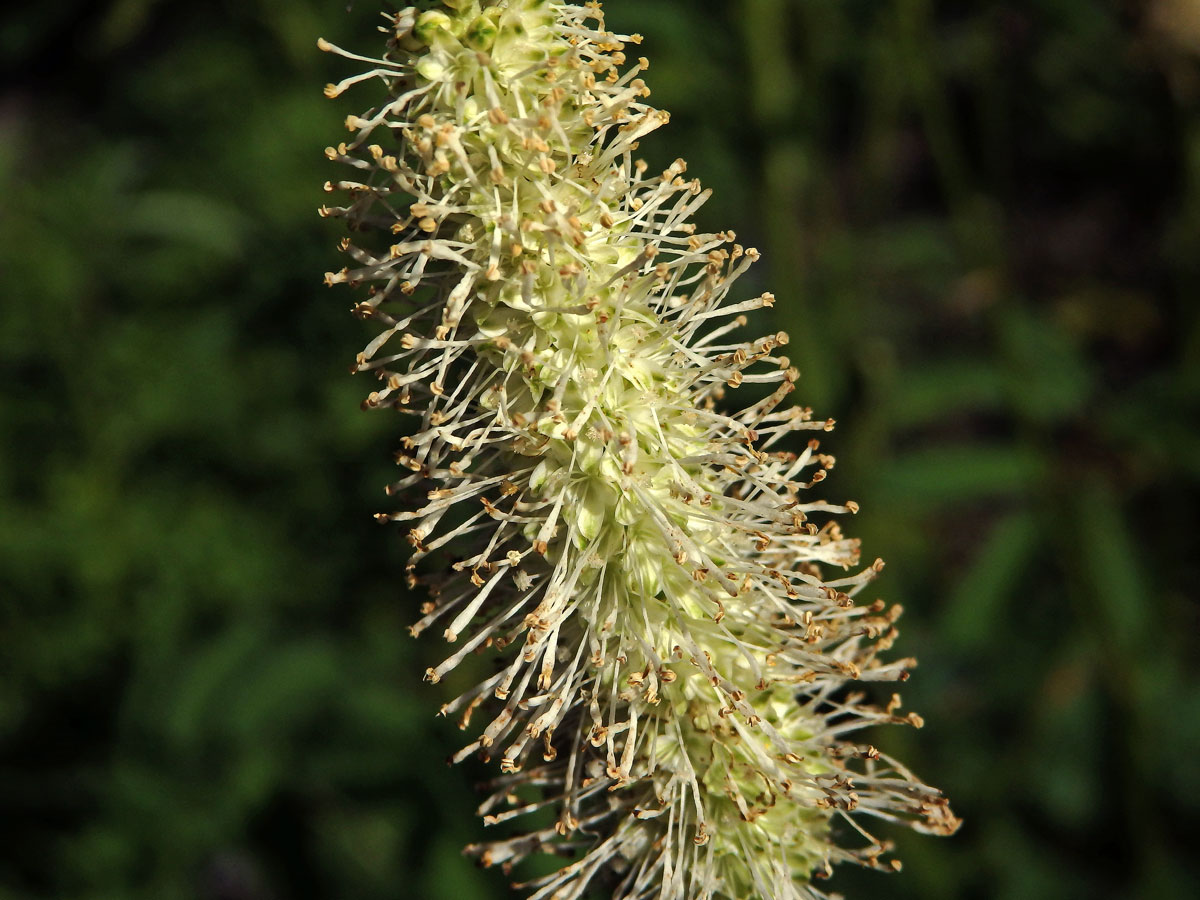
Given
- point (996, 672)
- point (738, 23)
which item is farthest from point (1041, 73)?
point (996, 672)

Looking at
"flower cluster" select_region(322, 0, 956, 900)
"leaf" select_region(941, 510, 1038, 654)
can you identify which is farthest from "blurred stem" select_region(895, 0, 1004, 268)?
"flower cluster" select_region(322, 0, 956, 900)

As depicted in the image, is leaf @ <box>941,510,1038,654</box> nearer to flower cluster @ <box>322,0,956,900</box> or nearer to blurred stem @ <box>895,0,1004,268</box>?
blurred stem @ <box>895,0,1004,268</box>

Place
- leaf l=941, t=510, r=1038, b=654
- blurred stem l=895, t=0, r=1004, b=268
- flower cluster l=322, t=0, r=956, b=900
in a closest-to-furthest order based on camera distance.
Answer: flower cluster l=322, t=0, r=956, b=900, blurred stem l=895, t=0, r=1004, b=268, leaf l=941, t=510, r=1038, b=654

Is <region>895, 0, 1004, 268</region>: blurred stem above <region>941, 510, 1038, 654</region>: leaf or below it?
above

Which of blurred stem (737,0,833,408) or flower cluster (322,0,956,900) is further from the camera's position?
blurred stem (737,0,833,408)

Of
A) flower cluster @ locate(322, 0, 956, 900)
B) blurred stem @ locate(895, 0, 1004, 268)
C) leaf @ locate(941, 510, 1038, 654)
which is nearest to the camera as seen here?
flower cluster @ locate(322, 0, 956, 900)

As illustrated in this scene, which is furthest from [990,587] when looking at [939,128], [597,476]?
[597,476]

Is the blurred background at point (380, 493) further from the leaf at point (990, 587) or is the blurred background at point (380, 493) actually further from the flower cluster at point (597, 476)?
the flower cluster at point (597, 476)

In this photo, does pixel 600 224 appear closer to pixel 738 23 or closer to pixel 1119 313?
pixel 738 23
